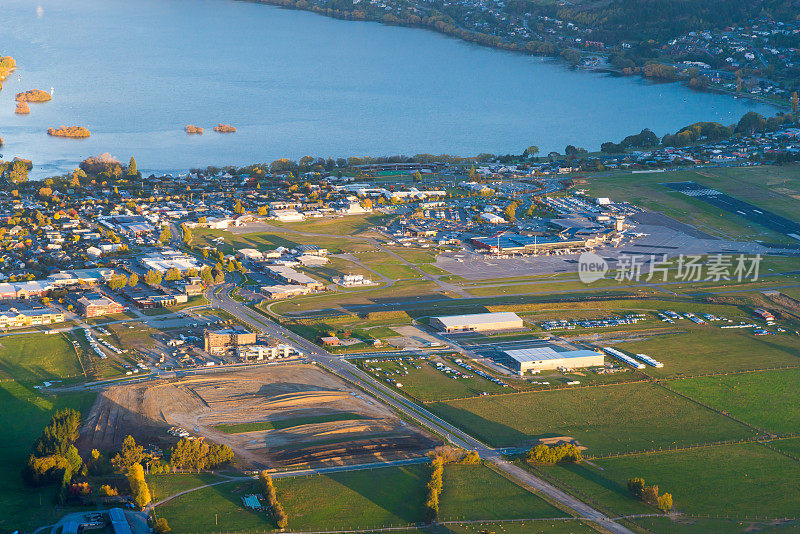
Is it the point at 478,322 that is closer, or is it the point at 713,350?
the point at 713,350

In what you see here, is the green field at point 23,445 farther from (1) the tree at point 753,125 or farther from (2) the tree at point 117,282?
(1) the tree at point 753,125

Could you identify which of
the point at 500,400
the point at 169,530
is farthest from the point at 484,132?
the point at 169,530

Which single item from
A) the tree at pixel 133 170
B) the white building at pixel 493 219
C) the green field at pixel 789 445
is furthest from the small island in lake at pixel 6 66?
the green field at pixel 789 445

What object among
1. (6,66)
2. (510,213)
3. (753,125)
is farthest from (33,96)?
(753,125)

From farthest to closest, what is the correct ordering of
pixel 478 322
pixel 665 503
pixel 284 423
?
pixel 478 322 → pixel 284 423 → pixel 665 503

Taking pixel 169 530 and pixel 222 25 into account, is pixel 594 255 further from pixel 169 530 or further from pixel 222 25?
pixel 222 25

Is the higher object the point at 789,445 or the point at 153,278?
the point at 153,278

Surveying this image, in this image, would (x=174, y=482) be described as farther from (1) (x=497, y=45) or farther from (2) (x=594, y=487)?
(1) (x=497, y=45)
